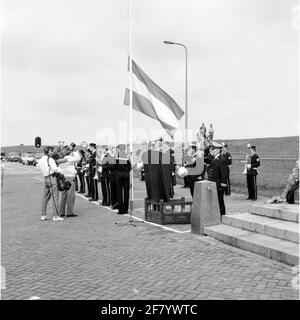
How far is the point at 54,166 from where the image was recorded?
11695mm

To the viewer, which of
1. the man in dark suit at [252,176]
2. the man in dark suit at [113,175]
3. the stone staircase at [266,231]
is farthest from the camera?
the man in dark suit at [252,176]

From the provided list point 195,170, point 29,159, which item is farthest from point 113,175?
point 29,159

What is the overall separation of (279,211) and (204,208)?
1583 mm

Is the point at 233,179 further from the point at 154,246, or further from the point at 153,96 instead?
the point at 154,246

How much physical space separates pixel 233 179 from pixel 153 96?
12752mm

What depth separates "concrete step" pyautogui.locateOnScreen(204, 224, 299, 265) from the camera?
6.84m

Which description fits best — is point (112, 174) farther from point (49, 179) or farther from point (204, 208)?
point (204, 208)

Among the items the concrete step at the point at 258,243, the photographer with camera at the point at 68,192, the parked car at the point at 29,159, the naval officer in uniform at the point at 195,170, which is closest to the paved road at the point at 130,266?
the concrete step at the point at 258,243

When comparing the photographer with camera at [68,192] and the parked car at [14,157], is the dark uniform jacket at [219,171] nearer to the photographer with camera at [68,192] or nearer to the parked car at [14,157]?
the photographer with camera at [68,192]

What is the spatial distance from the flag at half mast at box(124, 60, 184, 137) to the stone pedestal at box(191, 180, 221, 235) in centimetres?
227

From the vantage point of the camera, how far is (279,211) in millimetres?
8578

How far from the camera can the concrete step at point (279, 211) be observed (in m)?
8.22

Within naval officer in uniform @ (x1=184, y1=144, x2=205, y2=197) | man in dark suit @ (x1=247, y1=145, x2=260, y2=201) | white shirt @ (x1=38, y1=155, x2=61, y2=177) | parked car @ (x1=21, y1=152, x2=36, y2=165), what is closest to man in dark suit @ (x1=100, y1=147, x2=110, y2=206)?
white shirt @ (x1=38, y1=155, x2=61, y2=177)
